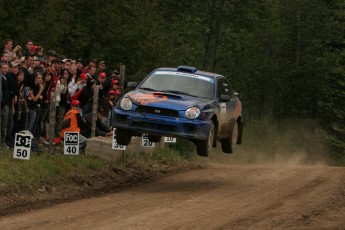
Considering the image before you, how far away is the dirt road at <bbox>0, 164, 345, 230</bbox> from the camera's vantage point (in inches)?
550

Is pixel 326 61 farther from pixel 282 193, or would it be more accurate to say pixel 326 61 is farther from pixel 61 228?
pixel 61 228

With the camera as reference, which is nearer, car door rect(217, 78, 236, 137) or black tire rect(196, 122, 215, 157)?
black tire rect(196, 122, 215, 157)

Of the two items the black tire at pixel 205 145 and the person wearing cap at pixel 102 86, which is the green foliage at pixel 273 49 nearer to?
the person wearing cap at pixel 102 86

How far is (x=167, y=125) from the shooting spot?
1803cm

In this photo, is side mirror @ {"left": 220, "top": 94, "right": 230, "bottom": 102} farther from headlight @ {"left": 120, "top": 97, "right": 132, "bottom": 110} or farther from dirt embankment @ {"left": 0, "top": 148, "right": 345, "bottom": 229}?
headlight @ {"left": 120, "top": 97, "right": 132, "bottom": 110}

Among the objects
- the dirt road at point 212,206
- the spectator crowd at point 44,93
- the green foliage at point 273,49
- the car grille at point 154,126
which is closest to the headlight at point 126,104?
the car grille at point 154,126

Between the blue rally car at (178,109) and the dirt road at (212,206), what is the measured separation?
3.92 ft

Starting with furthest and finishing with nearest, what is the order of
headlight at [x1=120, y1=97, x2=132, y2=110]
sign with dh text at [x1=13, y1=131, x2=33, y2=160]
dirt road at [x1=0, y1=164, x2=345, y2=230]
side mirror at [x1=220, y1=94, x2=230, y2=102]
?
Result: 1. side mirror at [x1=220, y1=94, x2=230, y2=102]
2. headlight at [x1=120, y1=97, x2=132, y2=110]
3. sign with dh text at [x1=13, y1=131, x2=33, y2=160]
4. dirt road at [x1=0, y1=164, x2=345, y2=230]

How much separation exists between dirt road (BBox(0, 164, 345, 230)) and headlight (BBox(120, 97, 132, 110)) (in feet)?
5.69

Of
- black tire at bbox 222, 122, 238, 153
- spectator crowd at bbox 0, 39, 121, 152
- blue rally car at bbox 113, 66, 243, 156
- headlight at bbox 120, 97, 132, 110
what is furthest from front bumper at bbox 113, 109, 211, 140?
spectator crowd at bbox 0, 39, 121, 152

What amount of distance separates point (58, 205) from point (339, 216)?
195 inches

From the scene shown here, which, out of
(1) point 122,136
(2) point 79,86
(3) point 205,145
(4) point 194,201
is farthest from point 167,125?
(2) point 79,86

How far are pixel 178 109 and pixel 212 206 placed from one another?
256cm

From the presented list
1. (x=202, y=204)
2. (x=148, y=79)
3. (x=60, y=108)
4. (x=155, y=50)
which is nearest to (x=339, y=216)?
(x=202, y=204)
